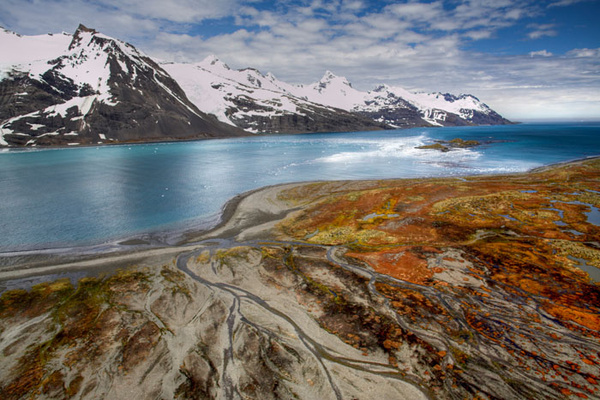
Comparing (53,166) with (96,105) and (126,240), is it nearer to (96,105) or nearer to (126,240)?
(126,240)

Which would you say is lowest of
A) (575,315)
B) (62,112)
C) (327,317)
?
(327,317)

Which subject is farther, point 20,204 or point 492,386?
point 20,204

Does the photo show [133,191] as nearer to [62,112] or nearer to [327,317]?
A: [327,317]

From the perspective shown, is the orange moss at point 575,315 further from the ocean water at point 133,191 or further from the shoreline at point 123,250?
the ocean water at point 133,191

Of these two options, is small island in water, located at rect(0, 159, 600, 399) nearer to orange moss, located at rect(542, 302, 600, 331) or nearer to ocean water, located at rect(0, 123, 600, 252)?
orange moss, located at rect(542, 302, 600, 331)

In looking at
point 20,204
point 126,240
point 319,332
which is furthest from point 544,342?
point 20,204

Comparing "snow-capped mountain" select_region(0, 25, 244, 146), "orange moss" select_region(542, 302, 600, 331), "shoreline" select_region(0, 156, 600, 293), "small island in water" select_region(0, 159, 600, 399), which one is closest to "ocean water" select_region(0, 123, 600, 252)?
"shoreline" select_region(0, 156, 600, 293)

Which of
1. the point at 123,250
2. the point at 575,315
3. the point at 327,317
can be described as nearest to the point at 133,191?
the point at 123,250

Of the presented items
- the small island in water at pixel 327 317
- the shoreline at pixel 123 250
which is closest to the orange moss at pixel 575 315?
the small island in water at pixel 327 317
